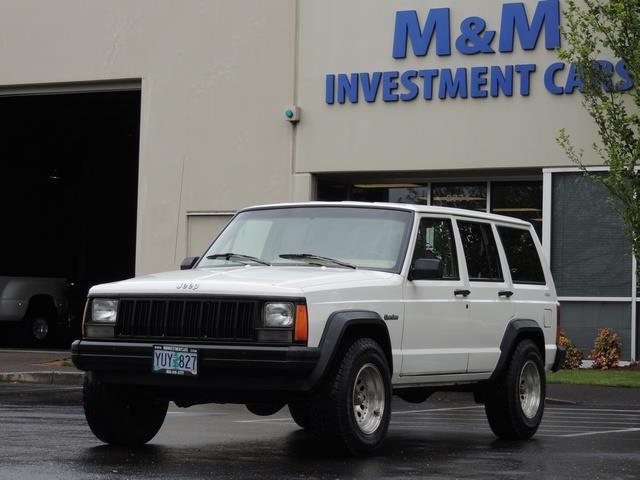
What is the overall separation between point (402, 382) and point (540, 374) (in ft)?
6.99

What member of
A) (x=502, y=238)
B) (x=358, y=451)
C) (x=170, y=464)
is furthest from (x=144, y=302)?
(x=502, y=238)

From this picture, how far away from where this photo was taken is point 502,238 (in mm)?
11086

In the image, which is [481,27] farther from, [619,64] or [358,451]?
[358,451]

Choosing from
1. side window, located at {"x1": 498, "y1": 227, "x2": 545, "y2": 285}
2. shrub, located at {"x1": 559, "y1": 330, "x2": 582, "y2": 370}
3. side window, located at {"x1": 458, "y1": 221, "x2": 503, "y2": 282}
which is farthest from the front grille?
shrub, located at {"x1": 559, "y1": 330, "x2": 582, "y2": 370}

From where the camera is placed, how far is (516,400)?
1053 cm

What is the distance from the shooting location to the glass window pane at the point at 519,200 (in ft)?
69.7

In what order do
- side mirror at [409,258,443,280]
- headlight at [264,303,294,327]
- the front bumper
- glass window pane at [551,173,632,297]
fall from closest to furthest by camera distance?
the front bumper
headlight at [264,303,294,327]
side mirror at [409,258,443,280]
glass window pane at [551,173,632,297]

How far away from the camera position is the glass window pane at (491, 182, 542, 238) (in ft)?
69.7

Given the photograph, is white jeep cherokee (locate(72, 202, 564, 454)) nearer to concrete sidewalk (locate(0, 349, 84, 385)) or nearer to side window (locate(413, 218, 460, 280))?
side window (locate(413, 218, 460, 280))

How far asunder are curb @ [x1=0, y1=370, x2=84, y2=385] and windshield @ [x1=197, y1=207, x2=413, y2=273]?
8056 mm

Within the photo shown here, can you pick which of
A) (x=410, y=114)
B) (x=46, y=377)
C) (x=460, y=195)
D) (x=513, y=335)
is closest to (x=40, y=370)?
(x=46, y=377)

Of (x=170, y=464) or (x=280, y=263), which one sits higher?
(x=280, y=263)

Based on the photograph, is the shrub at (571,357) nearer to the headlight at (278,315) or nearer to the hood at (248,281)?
the hood at (248,281)

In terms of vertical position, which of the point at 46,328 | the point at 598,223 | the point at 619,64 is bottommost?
the point at 46,328
